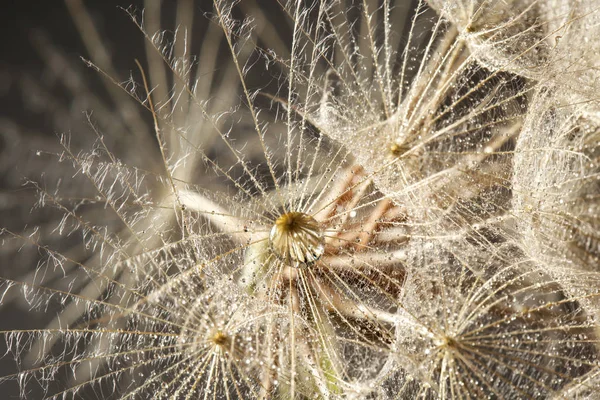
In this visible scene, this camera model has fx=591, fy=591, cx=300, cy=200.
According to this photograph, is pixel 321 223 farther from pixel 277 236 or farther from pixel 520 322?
pixel 520 322

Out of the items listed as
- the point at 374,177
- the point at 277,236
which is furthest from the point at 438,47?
the point at 277,236

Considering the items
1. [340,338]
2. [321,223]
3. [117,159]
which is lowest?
[340,338]

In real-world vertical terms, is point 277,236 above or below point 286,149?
below

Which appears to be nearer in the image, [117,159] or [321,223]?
[321,223]
